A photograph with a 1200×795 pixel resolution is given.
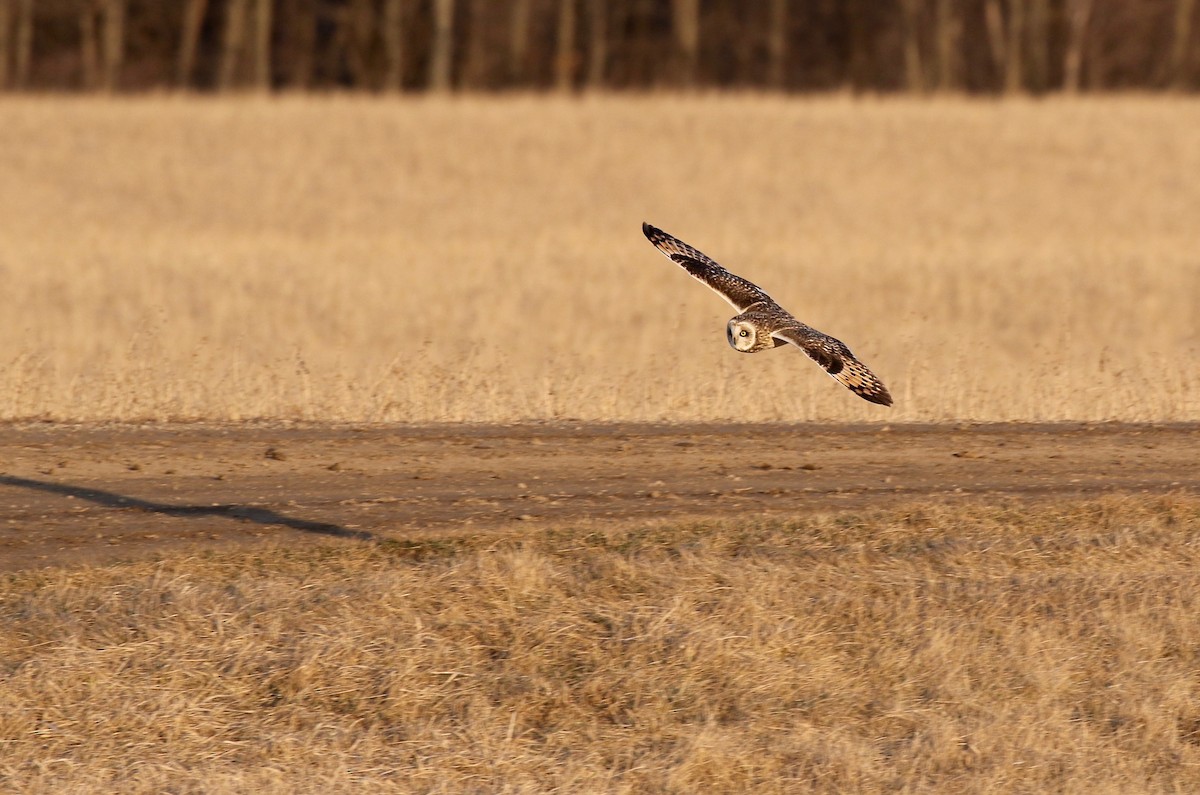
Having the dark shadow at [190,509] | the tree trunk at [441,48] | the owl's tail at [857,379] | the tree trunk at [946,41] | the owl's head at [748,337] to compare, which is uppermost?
the tree trunk at [946,41]

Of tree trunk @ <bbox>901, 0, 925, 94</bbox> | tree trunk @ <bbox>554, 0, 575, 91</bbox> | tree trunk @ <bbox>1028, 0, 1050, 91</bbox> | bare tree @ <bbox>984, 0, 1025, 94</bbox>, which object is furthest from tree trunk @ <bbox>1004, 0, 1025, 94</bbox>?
tree trunk @ <bbox>554, 0, 575, 91</bbox>

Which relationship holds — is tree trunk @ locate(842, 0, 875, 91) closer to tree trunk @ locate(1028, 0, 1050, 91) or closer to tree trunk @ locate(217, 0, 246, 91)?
tree trunk @ locate(1028, 0, 1050, 91)

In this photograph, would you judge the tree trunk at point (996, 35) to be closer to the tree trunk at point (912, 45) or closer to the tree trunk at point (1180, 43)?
the tree trunk at point (912, 45)

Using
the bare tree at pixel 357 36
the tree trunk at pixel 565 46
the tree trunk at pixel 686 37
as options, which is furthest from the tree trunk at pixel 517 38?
the tree trunk at pixel 686 37

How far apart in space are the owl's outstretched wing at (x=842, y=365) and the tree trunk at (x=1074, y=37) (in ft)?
109

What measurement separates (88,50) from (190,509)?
33.7m

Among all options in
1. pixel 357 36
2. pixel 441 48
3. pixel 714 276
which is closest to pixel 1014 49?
pixel 441 48

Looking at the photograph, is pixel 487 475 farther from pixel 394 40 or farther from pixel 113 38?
pixel 113 38

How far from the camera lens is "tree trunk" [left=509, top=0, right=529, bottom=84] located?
4125 centimetres

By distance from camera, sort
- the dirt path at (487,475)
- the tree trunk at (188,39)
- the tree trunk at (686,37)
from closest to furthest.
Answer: the dirt path at (487,475) < the tree trunk at (686,37) < the tree trunk at (188,39)

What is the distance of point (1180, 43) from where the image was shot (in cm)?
4075

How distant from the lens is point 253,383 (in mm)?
12562

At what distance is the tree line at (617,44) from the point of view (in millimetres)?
40438

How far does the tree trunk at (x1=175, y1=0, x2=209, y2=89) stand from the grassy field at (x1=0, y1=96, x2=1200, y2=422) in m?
7.39
